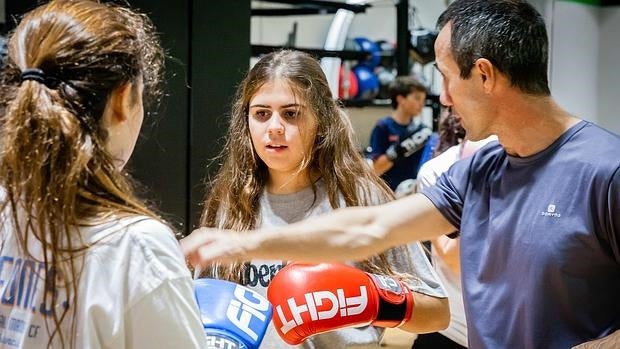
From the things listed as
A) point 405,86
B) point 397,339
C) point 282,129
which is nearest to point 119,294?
point 282,129

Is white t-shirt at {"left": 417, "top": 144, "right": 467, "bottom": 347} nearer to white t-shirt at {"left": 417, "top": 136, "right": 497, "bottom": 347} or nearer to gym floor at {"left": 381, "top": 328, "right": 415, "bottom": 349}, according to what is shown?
white t-shirt at {"left": 417, "top": 136, "right": 497, "bottom": 347}

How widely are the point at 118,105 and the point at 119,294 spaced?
10.2 inches

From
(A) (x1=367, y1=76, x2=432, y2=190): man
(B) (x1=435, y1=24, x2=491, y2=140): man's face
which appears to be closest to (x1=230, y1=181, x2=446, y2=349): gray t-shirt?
(B) (x1=435, y1=24, x2=491, y2=140): man's face

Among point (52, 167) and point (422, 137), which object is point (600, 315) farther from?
point (422, 137)

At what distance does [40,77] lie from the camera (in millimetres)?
1103

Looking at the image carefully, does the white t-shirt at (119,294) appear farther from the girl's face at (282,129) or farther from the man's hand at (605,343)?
the girl's face at (282,129)

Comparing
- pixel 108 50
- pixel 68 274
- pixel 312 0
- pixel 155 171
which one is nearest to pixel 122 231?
pixel 68 274

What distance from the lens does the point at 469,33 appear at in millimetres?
1567

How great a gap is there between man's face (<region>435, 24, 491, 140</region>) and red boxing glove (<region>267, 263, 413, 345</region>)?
1.30ft

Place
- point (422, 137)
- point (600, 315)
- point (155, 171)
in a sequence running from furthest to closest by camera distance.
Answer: point (422, 137)
point (155, 171)
point (600, 315)

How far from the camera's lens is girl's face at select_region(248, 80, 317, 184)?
1.93 metres

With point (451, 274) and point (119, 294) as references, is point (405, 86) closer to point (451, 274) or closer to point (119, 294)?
point (451, 274)

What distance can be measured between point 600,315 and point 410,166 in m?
3.97

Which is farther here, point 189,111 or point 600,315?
point 189,111
